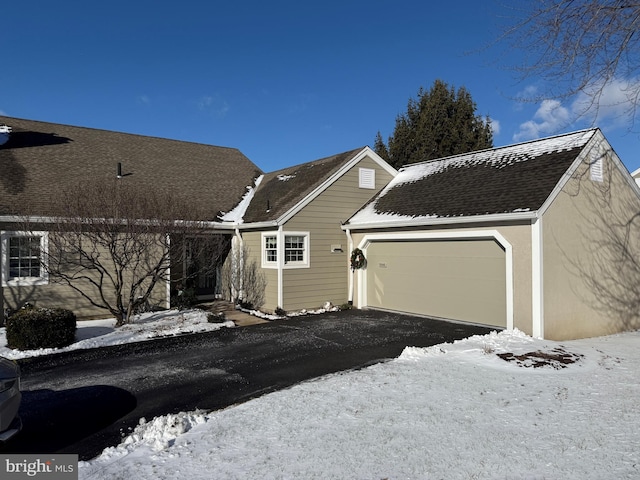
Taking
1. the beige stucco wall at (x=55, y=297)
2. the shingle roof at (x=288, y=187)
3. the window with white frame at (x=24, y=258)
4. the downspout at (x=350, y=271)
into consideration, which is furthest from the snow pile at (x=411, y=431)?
the window with white frame at (x=24, y=258)

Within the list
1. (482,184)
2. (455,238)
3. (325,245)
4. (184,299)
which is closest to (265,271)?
(325,245)

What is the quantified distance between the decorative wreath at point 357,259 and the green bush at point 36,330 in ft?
26.7

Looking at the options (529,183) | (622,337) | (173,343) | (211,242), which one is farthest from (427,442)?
(211,242)

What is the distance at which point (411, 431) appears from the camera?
4.48 metres

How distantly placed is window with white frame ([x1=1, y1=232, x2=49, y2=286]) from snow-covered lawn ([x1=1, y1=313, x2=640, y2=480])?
8356 millimetres

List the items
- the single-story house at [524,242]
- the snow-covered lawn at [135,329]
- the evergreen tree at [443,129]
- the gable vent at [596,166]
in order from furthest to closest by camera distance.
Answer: the evergreen tree at [443,129], the gable vent at [596,166], the single-story house at [524,242], the snow-covered lawn at [135,329]

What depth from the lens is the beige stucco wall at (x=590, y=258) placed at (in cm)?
938

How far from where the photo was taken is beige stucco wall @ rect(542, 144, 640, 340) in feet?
30.8

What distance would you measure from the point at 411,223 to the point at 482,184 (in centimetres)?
220

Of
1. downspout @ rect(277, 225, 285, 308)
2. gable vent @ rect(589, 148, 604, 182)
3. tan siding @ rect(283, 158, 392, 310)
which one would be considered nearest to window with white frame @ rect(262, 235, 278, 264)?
downspout @ rect(277, 225, 285, 308)

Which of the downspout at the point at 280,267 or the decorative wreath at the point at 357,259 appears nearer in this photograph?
the downspout at the point at 280,267

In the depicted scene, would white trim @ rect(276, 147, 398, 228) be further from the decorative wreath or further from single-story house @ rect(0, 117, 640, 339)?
the decorative wreath

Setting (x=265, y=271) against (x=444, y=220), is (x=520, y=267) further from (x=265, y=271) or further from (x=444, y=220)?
(x=265, y=271)

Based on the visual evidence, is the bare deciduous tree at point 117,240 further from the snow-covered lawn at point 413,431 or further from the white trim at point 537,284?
the white trim at point 537,284
